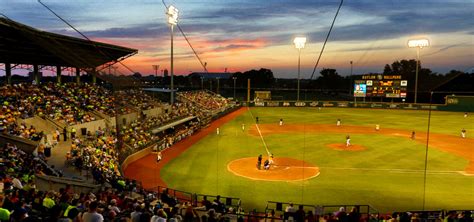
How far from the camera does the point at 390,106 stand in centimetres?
7112

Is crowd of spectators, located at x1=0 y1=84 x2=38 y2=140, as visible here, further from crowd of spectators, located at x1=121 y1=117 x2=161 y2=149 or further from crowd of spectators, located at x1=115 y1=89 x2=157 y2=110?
crowd of spectators, located at x1=115 y1=89 x2=157 y2=110

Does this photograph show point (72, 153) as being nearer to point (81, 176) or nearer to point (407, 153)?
point (81, 176)

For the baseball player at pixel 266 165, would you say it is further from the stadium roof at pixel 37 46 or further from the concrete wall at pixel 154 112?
the concrete wall at pixel 154 112

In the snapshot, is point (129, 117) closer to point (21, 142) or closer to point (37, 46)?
point (37, 46)

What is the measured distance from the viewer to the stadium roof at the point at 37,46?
16.4 metres

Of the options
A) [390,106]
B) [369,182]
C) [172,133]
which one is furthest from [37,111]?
[390,106]

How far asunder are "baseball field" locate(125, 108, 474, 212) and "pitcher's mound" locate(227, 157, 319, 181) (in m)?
0.06

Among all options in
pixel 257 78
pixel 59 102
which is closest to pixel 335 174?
pixel 59 102

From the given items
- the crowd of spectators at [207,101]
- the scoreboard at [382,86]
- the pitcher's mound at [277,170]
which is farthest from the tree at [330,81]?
the pitcher's mound at [277,170]

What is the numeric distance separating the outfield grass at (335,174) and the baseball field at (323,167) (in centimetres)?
5

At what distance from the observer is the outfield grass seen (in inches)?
741

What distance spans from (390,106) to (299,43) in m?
36.3

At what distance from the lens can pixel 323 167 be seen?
25.6 meters

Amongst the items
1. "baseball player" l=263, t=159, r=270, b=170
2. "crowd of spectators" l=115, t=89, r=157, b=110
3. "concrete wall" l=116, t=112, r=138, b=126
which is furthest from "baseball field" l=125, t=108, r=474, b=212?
"crowd of spectators" l=115, t=89, r=157, b=110
